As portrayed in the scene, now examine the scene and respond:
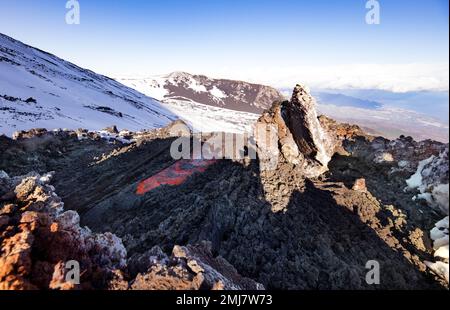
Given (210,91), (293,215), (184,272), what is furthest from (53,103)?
(210,91)

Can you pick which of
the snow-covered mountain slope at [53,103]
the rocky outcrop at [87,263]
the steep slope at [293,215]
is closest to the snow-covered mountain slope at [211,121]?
the snow-covered mountain slope at [53,103]

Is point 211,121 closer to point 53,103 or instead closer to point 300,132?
point 53,103

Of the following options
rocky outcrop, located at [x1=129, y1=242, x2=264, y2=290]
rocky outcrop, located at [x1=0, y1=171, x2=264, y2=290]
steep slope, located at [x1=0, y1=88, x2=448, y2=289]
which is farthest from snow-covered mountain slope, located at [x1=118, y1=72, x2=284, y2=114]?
rocky outcrop, located at [x1=0, y1=171, x2=264, y2=290]

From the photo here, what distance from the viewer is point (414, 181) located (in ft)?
30.0

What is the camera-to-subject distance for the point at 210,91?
126 m

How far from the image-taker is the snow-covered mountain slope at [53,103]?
31688 millimetres

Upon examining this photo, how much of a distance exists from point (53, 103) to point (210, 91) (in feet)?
287

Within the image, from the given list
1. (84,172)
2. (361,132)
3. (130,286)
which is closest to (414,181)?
(361,132)

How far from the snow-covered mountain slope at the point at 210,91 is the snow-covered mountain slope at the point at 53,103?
165 feet

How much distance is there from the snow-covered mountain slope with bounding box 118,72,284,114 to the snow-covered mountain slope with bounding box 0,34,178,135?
5027 centimetres

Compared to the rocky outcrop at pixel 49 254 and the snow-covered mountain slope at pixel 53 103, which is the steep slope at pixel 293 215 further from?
the snow-covered mountain slope at pixel 53 103

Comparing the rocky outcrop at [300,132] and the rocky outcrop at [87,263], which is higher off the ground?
the rocky outcrop at [300,132]
